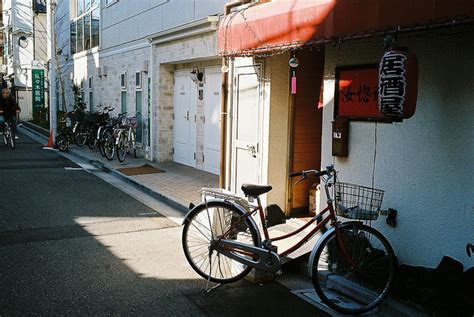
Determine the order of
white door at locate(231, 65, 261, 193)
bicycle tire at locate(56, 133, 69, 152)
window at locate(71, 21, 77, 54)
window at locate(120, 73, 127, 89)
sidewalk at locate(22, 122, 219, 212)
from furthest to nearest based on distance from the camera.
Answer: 1. window at locate(71, 21, 77, 54)
2. bicycle tire at locate(56, 133, 69, 152)
3. window at locate(120, 73, 127, 89)
4. sidewalk at locate(22, 122, 219, 212)
5. white door at locate(231, 65, 261, 193)

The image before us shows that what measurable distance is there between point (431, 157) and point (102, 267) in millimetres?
3852

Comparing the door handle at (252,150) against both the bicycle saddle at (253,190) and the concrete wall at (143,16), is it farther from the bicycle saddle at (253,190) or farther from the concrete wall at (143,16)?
the concrete wall at (143,16)

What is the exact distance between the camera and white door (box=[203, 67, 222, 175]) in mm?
11586

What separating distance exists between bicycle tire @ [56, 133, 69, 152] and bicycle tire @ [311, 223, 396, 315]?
14.1 m

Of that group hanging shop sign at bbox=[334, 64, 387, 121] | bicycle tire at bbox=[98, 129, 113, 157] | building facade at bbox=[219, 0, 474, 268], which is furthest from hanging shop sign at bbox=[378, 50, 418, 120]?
bicycle tire at bbox=[98, 129, 113, 157]

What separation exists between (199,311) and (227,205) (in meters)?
1.11

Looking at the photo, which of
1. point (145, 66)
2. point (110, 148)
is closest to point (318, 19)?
point (145, 66)

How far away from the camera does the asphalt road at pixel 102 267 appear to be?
4.76 m

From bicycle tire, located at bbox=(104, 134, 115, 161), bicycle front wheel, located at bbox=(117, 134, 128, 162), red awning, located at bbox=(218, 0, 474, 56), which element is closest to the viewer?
red awning, located at bbox=(218, 0, 474, 56)

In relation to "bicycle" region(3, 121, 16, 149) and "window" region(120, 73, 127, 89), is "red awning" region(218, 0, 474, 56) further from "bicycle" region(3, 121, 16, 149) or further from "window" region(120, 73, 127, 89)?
"bicycle" region(3, 121, 16, 149)

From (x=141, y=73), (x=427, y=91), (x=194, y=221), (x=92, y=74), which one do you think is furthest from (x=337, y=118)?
(x=92, y=74)

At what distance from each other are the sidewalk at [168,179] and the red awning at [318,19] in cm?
324

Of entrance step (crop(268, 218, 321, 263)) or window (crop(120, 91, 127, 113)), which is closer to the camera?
entrance step (crop(268, 218, 321, 263))

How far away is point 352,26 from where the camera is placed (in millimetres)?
4988
